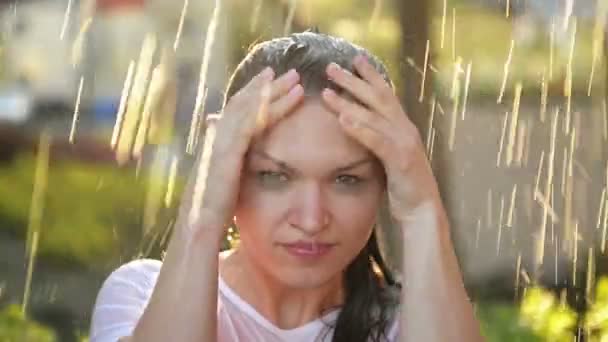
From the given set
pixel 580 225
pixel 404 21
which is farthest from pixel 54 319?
pixel 580 225

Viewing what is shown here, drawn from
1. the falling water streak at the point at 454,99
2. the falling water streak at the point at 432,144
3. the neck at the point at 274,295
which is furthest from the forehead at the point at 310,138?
the falling water streak at the point at 454,99

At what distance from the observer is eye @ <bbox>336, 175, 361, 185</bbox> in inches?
63.7

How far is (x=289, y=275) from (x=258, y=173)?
149 millimetres

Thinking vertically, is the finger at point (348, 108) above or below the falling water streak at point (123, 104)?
above

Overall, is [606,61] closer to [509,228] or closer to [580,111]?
[580,111]

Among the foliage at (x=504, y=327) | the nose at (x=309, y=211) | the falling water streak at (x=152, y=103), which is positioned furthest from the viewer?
the falling water streak at (x=152, y=103)

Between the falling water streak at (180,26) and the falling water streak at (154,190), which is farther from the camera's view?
the falling water streak at (180,26)

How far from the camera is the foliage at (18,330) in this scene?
134 inches

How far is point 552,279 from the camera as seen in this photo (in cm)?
429

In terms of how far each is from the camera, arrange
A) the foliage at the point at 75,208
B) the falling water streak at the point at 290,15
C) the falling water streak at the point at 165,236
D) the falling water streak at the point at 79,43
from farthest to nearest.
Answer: the falling water streak at the point at 79,43, the foliage at the point at 75,208, the falling water streak at the point at 165,236, the falling water streak at the point at 290,15

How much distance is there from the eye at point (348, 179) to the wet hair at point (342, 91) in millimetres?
118

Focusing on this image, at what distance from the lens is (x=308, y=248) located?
1600mm

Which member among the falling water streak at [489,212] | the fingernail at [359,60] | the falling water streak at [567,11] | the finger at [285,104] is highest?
the falling water streak at [567,11]

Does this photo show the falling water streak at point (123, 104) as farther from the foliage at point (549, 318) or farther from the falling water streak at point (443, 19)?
the foliage at point (549, 318)
